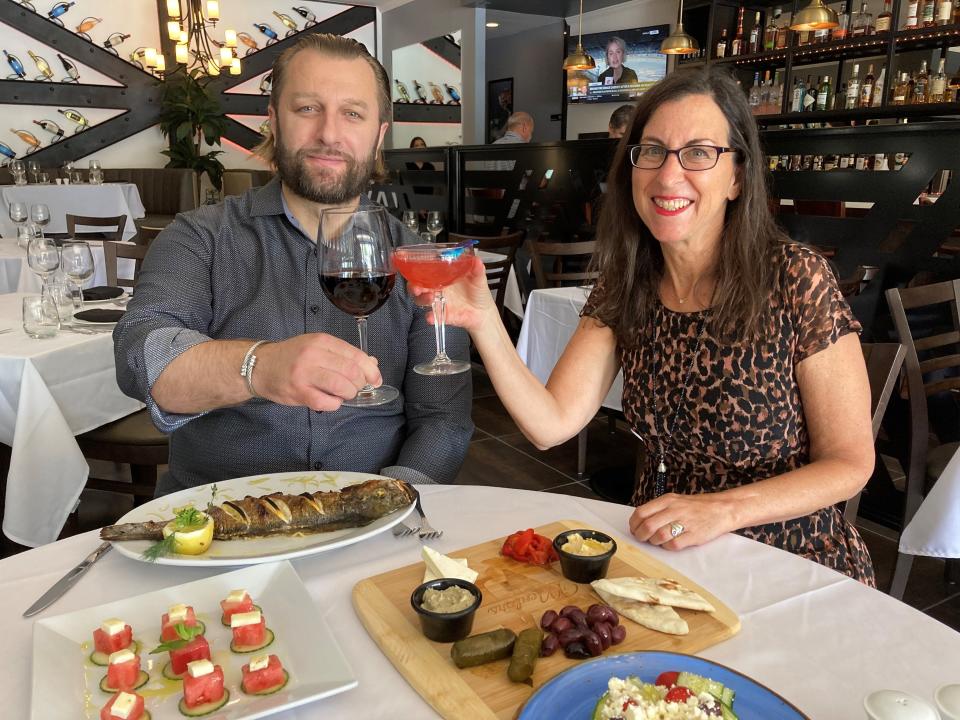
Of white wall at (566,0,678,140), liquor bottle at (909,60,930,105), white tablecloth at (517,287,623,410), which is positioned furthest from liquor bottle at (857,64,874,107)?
white tablecloth at (517,287,623,410)

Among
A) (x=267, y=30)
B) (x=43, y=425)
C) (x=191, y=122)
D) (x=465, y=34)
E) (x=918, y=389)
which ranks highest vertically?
(x=267, y=30)

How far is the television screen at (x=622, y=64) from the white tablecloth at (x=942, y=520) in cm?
760

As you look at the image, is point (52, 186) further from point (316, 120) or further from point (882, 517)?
point (882, 517)

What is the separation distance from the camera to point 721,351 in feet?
5.12

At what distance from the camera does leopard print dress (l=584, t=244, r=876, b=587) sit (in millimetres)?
1489

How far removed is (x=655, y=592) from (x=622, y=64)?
9.48m

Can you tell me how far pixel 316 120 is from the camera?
168 cm

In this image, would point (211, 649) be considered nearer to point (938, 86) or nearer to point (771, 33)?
point (938, 86)

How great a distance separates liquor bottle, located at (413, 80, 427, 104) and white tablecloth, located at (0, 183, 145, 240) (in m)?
5.79

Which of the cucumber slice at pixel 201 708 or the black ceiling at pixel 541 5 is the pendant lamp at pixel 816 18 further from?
the cucumber slice at pixel 201 708

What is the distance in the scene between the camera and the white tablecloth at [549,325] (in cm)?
353

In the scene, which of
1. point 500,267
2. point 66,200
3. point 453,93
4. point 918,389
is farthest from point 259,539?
point 453,93

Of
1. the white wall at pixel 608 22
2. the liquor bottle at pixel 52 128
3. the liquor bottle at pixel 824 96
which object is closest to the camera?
the liquor bottle at pixel 824 96

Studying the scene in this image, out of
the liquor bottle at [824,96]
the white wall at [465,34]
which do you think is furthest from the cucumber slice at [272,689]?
the white wall at [465,34]
